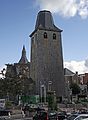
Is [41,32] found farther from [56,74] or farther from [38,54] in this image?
[56,74]

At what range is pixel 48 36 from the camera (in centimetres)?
11488

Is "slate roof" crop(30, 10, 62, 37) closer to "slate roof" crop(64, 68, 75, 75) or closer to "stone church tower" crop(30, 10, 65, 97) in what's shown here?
"stone church tower" crop(30, 10, 65, 97)

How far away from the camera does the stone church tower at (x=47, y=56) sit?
106938 mm

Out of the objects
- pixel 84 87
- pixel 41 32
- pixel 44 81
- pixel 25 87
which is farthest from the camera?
pixel 84 87

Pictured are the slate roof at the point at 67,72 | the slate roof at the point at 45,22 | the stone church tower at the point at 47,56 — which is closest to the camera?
the stone church tower at the point at 47,56

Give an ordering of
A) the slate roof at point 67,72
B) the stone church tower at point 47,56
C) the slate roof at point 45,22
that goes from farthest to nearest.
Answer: the slate roof at point 67,72 → the slate roof at point 45,22 → the stone church tower at point 47,56

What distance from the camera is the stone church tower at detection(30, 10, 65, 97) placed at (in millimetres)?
106938

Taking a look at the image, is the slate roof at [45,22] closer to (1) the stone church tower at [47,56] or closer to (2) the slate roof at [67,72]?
(1) the stone church tower at [47,56]

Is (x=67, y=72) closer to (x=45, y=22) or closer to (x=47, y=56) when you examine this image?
(x=47, y=56)

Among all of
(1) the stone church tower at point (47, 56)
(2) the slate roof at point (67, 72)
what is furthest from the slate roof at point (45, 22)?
(2) the slate roof at point (67, 72)

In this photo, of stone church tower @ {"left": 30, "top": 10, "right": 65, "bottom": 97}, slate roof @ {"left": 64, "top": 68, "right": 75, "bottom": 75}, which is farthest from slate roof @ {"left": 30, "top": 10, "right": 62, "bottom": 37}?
slate roof @ {"left": 64, "top": 68, "right": 75, "bottom": 75}

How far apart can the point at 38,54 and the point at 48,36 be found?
27.2 feet

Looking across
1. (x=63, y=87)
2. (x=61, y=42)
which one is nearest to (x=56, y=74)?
(x=63, y=87)

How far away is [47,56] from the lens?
11112 cm
